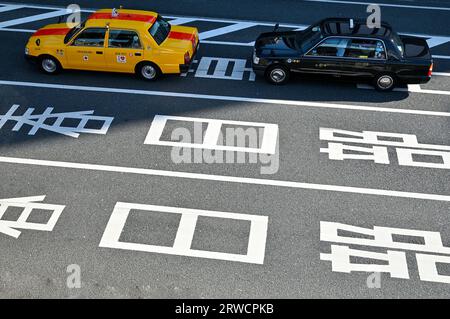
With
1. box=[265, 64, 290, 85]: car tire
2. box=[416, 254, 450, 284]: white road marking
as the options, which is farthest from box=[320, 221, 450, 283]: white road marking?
box=[265, 64, 290, 85]: car tire

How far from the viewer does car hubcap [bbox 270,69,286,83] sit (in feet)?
43.6

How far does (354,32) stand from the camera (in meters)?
12.7

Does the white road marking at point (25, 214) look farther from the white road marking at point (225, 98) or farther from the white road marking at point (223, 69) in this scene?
the white road marking at point (223, 69)

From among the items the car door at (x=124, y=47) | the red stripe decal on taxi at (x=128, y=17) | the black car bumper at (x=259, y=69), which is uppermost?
the red stripe decal on taxi at (x=128, y=17)

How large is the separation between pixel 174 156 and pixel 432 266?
552 centimetres

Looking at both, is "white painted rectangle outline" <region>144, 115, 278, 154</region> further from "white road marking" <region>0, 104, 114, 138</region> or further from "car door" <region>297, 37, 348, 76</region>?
"car door" <region>297, 37, 348, 76</region>

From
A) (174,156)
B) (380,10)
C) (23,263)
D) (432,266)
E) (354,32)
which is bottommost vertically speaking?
(23,263)

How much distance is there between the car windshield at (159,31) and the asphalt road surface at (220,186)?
3.61 feet

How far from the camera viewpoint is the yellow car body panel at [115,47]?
13.0m

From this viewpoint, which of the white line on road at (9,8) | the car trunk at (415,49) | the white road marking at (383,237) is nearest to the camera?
the white road marking at (383,237)

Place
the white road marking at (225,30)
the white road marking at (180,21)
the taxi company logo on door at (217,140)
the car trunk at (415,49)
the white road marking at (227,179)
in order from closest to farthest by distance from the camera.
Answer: the white road marking at (227,179), the taxi company logo on door at (217,140), the car trunk at (415,49), the white road marking at (225,30), the white road marking at (180,21)

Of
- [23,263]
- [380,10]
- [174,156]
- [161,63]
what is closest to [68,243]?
[23,263]

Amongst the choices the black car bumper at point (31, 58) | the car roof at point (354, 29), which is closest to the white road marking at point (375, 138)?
the car roof at point (354, 29)
